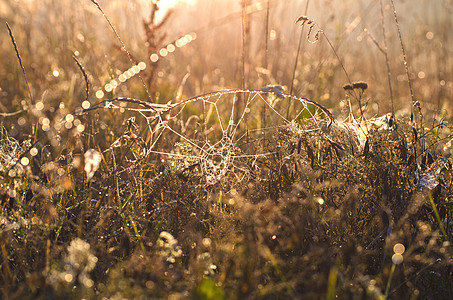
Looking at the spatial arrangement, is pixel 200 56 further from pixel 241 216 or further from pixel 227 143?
pixel 241 216

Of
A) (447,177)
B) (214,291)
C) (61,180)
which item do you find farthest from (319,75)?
(214,291)

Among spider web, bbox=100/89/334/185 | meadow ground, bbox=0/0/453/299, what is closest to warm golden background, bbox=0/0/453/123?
spider web, bbox=100/89/334/185

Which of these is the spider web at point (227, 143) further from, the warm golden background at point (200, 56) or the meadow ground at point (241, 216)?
the warm golden background at point (200, 56)

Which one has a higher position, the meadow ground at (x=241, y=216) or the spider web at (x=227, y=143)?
the spider web at (x=227, y=143)

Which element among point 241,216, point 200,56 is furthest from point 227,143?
point 200,56

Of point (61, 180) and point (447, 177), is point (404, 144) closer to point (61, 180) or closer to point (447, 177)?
point (447, 177)

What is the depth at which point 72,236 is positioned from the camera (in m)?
1.37

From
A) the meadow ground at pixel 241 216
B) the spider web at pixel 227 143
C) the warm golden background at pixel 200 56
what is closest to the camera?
the meadow ground at pixel 241 216

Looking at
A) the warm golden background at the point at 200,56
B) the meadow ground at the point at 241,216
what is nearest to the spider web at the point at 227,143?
the meadow ground at the point at 241,216

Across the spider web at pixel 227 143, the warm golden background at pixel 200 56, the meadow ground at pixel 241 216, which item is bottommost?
the meadow ground at pixel 241 216

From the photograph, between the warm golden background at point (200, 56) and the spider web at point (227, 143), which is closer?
the spider web at point (227, 143)

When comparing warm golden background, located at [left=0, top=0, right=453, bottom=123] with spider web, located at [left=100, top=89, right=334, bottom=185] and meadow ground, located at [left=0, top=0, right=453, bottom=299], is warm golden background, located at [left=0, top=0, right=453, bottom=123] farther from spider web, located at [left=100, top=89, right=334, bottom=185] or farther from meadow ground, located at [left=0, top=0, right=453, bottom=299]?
meadow ground, located at [left=0, top=0, right=453, bottom=299]

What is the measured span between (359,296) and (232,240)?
1.22ft

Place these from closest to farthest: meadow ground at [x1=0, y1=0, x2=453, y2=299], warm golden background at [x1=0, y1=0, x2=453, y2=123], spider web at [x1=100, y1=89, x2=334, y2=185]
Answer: meadow ground at [x1=0, y1=0, x2=453, y2=299] < spider web at [x1=100, y1=89, x2=334, y2=185] < warm golden background at [x1=0, y1=0, x2=453, y2=123]
